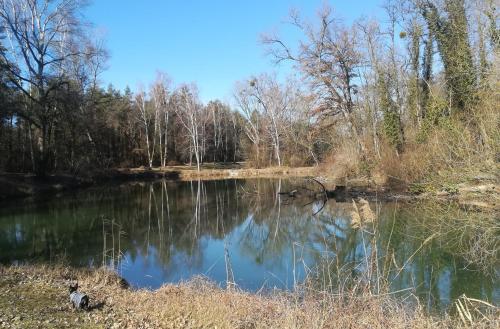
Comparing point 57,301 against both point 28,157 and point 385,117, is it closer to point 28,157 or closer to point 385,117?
point 385,117

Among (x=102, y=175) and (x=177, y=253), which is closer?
(x=177, y=253)

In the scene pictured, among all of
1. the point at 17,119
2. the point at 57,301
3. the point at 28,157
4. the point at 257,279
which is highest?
the point at 17,119

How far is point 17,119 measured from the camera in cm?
3234

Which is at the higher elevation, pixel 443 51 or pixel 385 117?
pixel 443 51

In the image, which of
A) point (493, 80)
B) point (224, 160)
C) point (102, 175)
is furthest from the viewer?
point (224, 160)

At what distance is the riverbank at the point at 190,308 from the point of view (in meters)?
4.73


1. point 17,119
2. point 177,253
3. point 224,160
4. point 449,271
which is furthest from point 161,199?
point 224,160

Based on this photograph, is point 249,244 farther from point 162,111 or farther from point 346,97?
point 162,111

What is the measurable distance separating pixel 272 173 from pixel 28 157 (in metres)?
21.3

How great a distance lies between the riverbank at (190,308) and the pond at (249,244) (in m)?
0.35

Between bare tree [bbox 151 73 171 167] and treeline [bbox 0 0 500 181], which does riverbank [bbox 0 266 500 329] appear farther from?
bare tree [bbox 151 73 171 167]

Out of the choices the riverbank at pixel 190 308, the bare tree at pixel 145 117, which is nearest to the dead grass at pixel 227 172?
the bare tree at pixel 145 117

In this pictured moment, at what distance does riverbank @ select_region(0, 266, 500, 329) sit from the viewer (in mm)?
4727

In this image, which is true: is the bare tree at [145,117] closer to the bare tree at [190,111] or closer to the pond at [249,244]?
the bare tree at [190,111]
